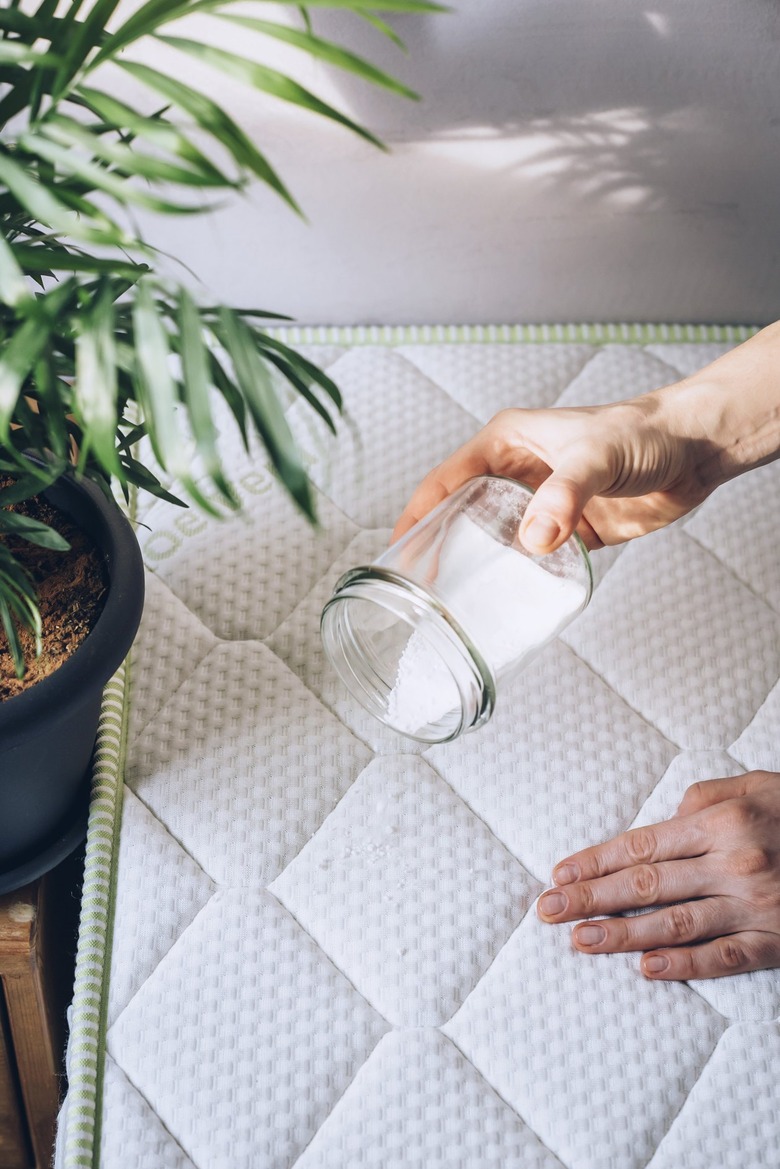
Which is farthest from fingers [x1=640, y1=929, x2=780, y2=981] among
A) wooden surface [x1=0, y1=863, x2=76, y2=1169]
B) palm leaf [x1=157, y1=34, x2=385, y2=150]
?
palm leaf [x1=157, y1=34, x2=385, y2=150]

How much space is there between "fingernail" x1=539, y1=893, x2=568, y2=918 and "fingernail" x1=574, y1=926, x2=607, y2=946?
0.07 ft

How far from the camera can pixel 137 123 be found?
0.38 m

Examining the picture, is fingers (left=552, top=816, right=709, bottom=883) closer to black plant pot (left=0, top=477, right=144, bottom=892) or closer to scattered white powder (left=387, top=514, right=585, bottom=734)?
scattered white powder (left=387, top=514, right=585, bottom=734)

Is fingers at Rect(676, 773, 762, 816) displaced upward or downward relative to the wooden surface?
upward

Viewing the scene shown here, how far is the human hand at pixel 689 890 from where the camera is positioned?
28.2 inches

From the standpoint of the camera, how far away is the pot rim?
586 mm

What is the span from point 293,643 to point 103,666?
254 mm

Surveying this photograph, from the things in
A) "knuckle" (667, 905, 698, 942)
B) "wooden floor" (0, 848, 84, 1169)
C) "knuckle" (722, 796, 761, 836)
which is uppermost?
"knuckle" (722, 796, 761, 836)

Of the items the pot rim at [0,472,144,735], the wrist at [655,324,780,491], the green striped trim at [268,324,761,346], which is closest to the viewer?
the pot rim at [0,472,144,735]

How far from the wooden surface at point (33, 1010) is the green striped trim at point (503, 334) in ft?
1.90

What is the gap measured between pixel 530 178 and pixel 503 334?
0.16m

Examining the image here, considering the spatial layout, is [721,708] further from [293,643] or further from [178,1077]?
[178,1077]

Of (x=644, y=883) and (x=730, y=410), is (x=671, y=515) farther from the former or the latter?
(x=644, y=883)

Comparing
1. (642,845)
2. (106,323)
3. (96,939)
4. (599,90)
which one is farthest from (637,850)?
(599,90)
